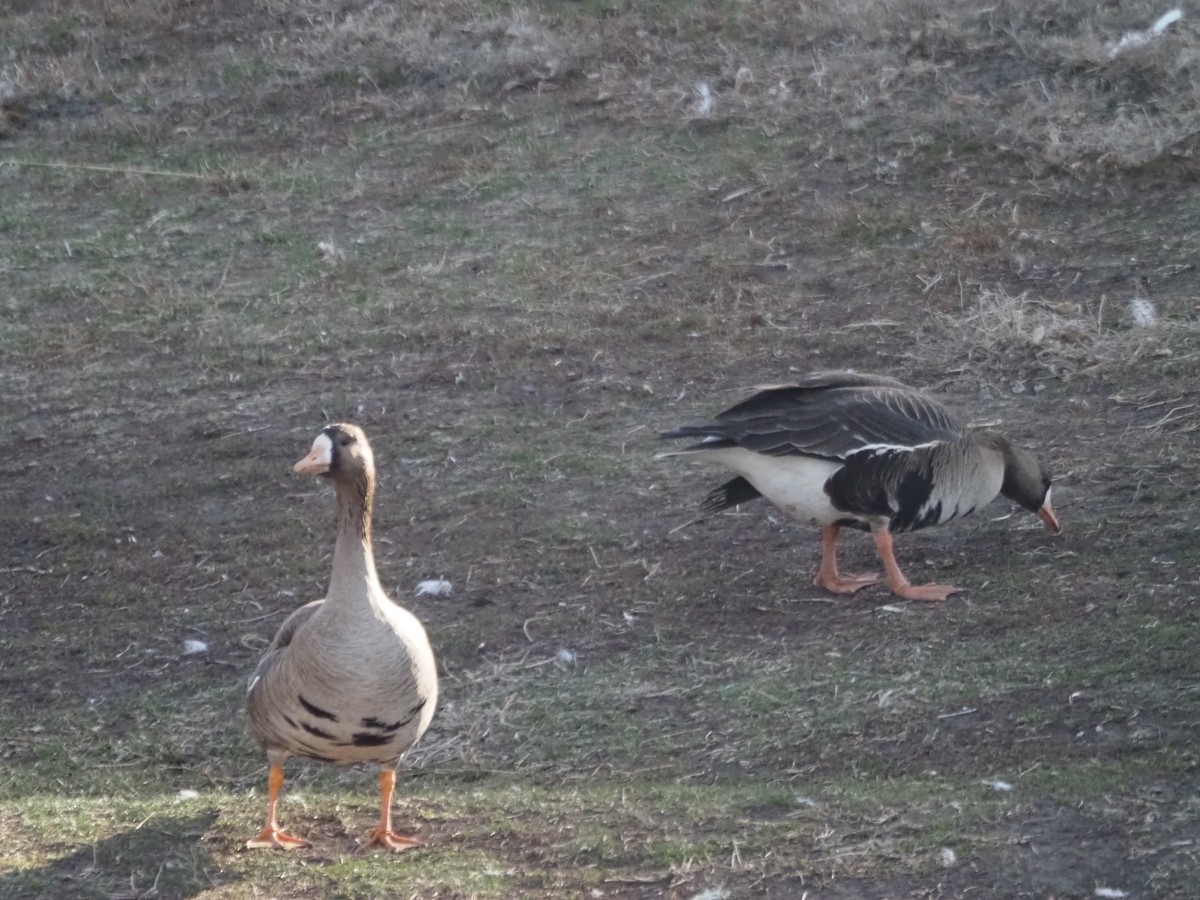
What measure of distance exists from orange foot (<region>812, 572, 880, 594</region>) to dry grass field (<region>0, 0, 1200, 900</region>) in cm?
9

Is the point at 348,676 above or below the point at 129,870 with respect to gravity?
above

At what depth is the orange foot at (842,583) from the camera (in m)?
6.80

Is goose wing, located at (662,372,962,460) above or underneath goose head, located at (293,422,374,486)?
underneath

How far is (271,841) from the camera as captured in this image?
4.80 meters

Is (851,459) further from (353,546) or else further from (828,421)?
(353,546)

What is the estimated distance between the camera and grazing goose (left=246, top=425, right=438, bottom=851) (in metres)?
4.55

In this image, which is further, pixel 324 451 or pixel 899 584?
pixel 899 584

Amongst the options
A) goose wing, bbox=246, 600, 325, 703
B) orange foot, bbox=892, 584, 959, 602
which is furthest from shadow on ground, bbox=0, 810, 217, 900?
orange foot, bbox=892, 584, 959, 602

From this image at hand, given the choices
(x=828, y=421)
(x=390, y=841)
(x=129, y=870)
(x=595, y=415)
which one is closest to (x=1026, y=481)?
(x=828, y=421)

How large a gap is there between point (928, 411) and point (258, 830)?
3.47 m

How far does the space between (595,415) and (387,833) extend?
171 inches

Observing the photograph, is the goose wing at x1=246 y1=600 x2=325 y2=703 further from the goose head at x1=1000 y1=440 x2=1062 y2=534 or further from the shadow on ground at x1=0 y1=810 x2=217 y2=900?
the goose head at x1=1000 y1=440 x2=1062 y2=534

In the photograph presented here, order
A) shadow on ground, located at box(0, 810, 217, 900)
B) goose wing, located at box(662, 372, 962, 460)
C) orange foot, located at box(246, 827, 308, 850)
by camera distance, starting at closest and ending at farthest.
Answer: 1. shadow on ground, located at box(0, 810, 217, 900)
2. orange foot, located at box(246, 827, 308, 850)
3. goose wing, located at box(662, 372, 962, 460)

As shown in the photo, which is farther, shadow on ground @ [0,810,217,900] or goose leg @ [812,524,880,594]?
goose leg @ [812,524,880,594]
